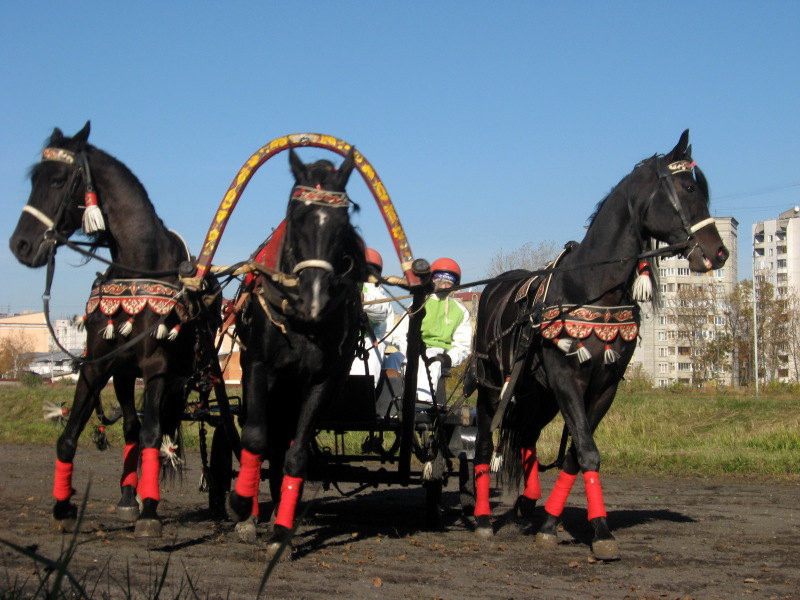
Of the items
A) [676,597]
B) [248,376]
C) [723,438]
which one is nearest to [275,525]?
[248,376]

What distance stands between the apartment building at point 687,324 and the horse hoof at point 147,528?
140 ft

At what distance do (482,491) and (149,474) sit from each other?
9.41 ft

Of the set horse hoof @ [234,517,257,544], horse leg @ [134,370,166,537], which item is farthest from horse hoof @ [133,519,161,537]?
horse hoof @ [234,517,257,544]

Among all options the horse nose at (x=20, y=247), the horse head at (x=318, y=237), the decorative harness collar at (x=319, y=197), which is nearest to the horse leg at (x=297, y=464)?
the horse head at (x=318, y=237)

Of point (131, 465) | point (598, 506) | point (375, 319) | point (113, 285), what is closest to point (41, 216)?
point (113, 285)

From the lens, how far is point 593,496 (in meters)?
7.15

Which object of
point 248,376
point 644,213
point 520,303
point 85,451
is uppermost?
point 644,213

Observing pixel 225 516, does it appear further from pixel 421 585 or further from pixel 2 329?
pixel 2 329

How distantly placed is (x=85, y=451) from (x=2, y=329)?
15609 centimetres

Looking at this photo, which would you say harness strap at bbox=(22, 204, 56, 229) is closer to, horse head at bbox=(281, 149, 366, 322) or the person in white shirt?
horse head at bbox=(281, 149, 366, 322)

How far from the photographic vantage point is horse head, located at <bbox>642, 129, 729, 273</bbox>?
712cm

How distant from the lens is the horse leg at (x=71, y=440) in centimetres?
740

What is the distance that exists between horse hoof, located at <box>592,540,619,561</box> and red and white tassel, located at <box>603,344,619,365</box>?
1.38 m

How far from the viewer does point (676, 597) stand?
5.49 meters
